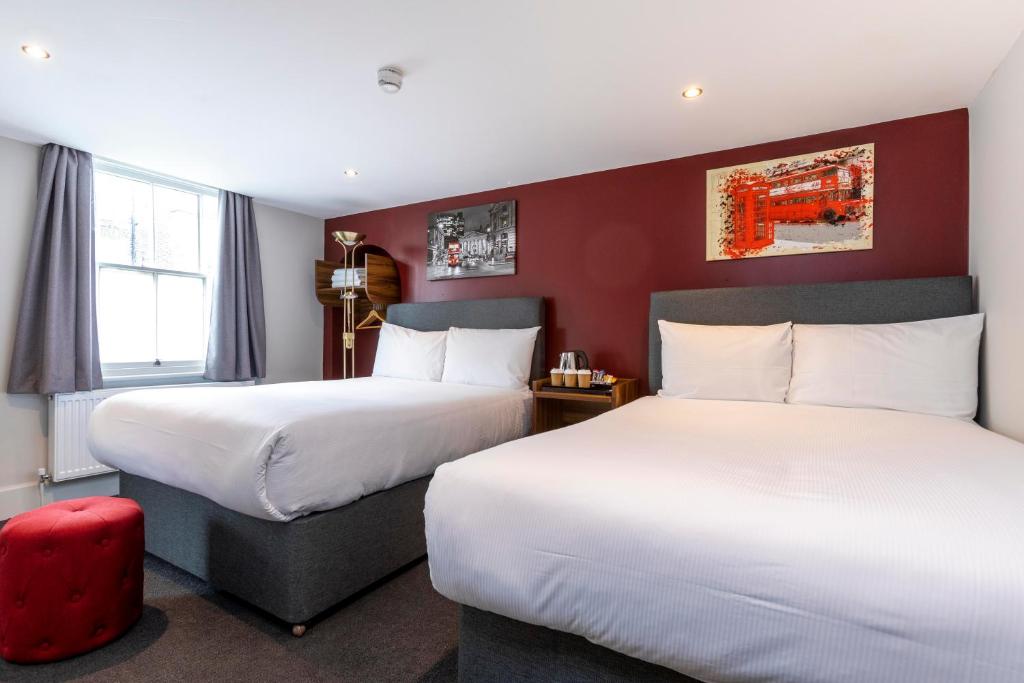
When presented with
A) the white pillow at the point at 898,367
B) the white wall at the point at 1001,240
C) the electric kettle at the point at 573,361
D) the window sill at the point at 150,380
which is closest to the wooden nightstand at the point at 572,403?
the electric kettle at the point at 573,361

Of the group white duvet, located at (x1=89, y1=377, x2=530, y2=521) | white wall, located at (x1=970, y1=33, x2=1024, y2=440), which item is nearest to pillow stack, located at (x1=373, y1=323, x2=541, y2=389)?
white duvet, located at (x1=89, y1=377, x2=530, y2=521)

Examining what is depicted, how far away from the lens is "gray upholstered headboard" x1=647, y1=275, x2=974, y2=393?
237cm

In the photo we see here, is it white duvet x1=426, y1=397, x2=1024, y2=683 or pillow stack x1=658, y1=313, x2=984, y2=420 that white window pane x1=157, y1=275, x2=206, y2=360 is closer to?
white duvet x1=426, y1=397, x2=1024, y2=683

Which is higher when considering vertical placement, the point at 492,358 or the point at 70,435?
the point at 492,358

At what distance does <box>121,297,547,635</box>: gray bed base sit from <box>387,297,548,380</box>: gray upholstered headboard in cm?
161

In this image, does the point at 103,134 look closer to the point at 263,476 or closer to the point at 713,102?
the point at 263,476

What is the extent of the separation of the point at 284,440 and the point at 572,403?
2.15 metres

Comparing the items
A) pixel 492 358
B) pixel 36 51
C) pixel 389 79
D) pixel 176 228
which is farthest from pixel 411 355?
pixel 36 51

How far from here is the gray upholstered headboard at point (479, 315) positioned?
3.53 meters

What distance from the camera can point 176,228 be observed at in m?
3.77

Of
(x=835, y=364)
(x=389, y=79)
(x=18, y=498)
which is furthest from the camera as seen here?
(x=18, y=498)

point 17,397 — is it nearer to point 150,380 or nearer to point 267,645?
point 150,380

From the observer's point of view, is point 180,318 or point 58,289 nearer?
point 58,289

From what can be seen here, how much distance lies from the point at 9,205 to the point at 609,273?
12.6 feet
